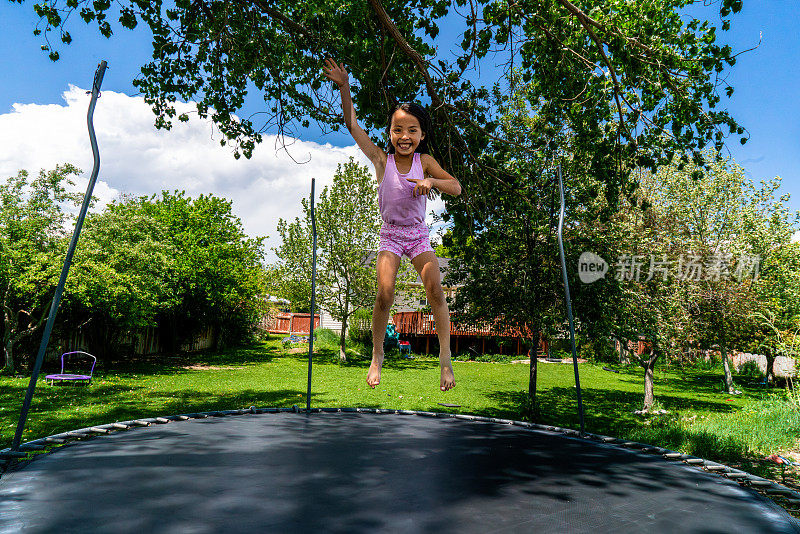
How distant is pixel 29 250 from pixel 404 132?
7568mm

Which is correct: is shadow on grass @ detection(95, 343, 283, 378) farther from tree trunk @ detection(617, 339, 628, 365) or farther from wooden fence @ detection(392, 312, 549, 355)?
tree trunk @ detection(617, 339, 628, 365)

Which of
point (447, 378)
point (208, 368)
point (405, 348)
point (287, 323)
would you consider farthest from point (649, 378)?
point (287, 323)

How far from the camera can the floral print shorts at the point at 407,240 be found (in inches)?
79.7

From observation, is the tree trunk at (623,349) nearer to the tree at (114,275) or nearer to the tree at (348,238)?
the tree at (348,238)

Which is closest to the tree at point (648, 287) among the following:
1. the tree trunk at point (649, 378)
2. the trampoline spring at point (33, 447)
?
the tree trunk at point (649, 378)

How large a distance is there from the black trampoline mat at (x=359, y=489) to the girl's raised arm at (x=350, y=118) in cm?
147

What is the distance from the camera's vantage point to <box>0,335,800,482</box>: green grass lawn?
15.3ft

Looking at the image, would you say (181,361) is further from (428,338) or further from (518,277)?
(518,277)

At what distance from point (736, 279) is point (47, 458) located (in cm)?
899

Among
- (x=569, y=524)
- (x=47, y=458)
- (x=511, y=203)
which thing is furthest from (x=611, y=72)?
(x=47, y=458)

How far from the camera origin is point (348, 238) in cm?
1171

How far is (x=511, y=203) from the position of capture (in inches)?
149

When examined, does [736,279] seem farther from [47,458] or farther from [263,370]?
[263,370]

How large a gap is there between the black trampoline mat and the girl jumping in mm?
543
